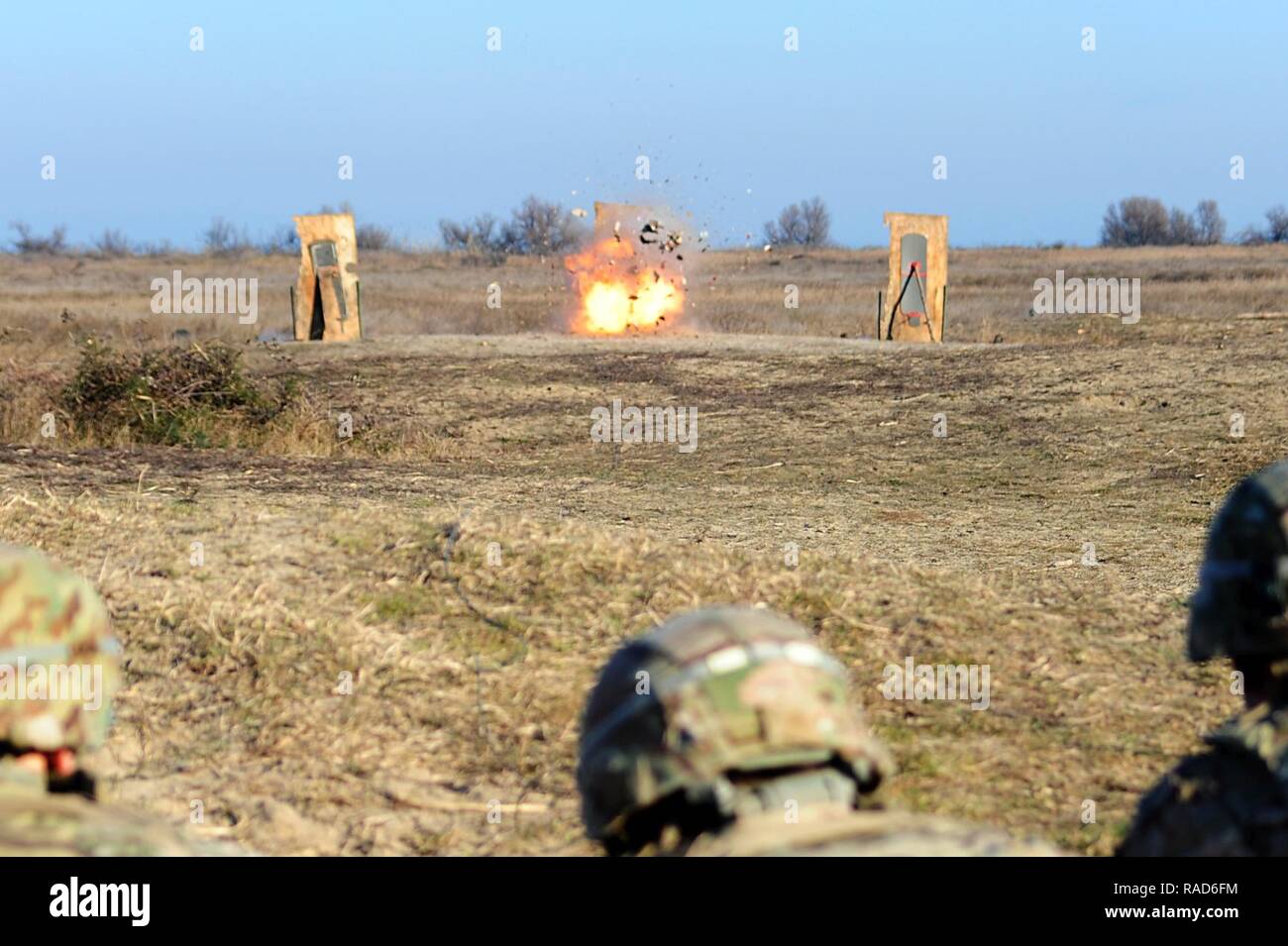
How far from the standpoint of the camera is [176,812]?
502cm

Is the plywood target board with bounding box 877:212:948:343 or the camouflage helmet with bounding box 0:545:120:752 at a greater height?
the plywood target board with bounding box 877:212:948:343

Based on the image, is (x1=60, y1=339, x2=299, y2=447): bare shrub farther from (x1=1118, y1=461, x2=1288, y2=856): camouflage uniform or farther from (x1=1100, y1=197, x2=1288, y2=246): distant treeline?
(x1=1100, y1=197, x2=1288, y2=246): distant treeline

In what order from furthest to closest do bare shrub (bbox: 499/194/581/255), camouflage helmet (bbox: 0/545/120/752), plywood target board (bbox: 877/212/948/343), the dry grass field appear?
bare shrub (bbox: 499/194/581/255) → plywood target board (bbox: 877/212/948/343) → the dry grass field → camouflage helmet (bbox: 0/545/120/752)

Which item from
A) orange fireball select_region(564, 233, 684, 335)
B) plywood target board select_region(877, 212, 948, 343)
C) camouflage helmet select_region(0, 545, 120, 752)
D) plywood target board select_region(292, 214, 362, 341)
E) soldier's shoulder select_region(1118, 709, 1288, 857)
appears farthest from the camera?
orange fireball select_region(564, 233, 684, 335)

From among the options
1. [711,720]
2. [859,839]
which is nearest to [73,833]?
[711,720]

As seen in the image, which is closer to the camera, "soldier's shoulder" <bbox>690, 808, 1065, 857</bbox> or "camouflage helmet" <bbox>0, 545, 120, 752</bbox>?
→ "soldier's shoulder" <bbox>690, 808, 1065, 857</bbox>

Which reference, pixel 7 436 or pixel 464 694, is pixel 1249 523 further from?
pixel 7 436

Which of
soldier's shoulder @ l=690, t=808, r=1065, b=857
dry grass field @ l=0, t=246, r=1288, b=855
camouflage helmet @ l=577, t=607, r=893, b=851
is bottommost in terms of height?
dry grass field @ l=0, t=246, r=1288, b=855

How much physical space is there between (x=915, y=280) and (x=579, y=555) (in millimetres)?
15607

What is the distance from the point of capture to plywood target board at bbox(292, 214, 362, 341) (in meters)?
20.3

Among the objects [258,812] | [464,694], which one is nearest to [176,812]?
[258,812]

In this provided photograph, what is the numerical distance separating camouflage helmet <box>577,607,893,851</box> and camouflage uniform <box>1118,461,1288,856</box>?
683 millimetres

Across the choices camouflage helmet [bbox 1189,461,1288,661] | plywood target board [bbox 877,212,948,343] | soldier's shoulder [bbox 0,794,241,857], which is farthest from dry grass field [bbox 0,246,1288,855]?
plywood target board [bbox 877,212,948,343]
